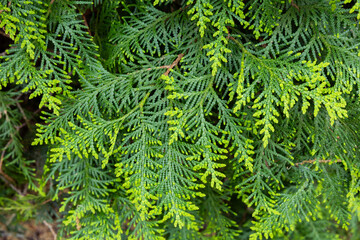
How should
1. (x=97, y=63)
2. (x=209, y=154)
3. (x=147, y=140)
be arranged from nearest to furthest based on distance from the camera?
(x=209, y=154), (x=147, y=140), (x=97, y=63)

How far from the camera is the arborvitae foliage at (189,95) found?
1673mm

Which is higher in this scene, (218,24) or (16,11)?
(218,24)

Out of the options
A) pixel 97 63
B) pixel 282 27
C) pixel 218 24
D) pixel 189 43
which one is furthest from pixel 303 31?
pixel 97 63

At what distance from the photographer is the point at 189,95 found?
169 centimetres

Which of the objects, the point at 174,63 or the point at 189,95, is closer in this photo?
the point at 189,95

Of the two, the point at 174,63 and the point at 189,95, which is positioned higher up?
the point at 174,63

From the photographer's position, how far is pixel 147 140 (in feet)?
5.84

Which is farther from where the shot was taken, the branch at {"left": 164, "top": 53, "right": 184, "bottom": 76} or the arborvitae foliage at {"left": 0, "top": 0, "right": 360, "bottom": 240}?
the branch at {"left": 164, "top": 53, "right": 184, "bottom": 76}

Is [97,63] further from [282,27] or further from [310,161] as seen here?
[310,161]

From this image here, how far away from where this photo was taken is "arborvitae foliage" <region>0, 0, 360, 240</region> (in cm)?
167

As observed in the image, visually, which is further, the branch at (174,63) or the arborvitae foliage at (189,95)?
the branch at (174,63)

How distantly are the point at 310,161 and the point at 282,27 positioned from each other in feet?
2.97

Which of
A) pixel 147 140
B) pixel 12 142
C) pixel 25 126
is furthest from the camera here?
pixel 25 126

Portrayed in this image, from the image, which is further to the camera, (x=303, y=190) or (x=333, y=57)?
(x=303, y=190)
